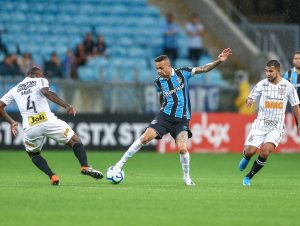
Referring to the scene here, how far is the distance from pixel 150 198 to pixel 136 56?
17.2 meters

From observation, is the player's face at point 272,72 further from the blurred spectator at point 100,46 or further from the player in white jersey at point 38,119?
the blurred spectator at point 100,46

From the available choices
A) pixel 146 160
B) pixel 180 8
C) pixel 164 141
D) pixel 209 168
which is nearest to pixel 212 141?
pixel 164 141

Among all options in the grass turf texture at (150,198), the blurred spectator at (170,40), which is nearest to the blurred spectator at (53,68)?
the blurred spectator at (170,40)

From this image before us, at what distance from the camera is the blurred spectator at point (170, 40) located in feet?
94.3

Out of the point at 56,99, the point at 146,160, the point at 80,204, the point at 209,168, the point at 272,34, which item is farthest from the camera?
the point at 272,34

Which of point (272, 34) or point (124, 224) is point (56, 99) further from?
point (272, 34)

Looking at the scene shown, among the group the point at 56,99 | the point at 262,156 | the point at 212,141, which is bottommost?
the point at 212,141

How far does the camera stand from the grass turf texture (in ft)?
34.3

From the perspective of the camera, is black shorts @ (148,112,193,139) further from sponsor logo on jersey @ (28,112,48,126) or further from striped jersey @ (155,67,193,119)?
sponsor logo on jersey @ (28,112,48,126)

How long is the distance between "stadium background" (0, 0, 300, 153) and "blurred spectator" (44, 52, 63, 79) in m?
0.11

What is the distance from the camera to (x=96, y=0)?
102ft

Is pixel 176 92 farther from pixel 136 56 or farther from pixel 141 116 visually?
pixel 136 56

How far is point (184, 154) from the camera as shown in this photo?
1482 cm

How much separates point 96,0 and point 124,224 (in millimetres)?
21752
